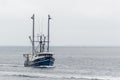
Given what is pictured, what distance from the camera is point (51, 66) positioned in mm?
122375

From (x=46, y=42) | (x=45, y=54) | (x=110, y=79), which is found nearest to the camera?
(x=110, y=79)

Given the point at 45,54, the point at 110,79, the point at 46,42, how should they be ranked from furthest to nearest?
the point at 46,42 → the point at 45,54 → the point at 110,79

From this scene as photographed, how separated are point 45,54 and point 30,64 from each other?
7.19 meters

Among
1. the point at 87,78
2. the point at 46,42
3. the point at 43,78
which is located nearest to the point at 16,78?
the point at 43,78

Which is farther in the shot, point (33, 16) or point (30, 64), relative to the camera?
point (33, 16)

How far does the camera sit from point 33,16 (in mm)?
134125

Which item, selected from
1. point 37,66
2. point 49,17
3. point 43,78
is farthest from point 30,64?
point 43,78

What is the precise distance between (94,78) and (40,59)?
33.1 m

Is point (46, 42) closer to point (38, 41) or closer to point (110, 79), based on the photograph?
point (38, 41)

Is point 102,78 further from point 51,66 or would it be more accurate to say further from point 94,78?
point 51,66

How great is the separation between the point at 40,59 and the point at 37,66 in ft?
7.50

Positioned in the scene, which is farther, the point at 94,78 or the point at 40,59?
the point at 40,59

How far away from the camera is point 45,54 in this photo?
120m

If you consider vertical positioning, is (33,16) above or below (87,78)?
above
